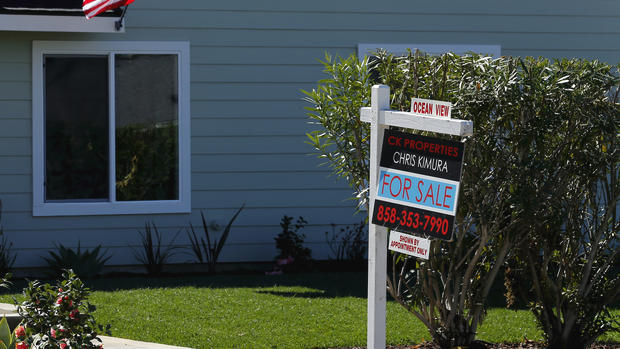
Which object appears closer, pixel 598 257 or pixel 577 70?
pixel 577 70

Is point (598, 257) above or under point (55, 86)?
under

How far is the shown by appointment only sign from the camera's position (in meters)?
4.39

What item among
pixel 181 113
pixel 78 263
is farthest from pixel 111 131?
pixel 78 263

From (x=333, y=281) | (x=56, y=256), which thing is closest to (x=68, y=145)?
(x=56, y=256)

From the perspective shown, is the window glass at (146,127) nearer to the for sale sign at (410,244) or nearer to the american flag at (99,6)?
the american flag at (99,6)

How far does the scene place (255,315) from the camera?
7418 mm

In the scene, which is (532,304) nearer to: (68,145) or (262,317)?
(262,317)

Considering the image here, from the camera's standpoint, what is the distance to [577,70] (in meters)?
5.77

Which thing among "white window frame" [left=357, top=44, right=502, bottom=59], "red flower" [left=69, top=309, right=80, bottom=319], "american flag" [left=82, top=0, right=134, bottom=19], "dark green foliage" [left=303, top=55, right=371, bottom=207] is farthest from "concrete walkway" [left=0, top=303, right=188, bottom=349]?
"white window frame" [left=357, top=44, right=502, bottom=59]

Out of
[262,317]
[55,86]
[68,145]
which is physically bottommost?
[262,317]

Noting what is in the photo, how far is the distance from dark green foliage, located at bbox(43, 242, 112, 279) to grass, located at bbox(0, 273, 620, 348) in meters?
0.21

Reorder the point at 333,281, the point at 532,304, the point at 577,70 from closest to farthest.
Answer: the point at 577,70
the point at 532,304
the point at 333,281

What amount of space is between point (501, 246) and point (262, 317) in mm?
2310

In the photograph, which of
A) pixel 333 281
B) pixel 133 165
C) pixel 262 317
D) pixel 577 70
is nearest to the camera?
pixel 577 70
